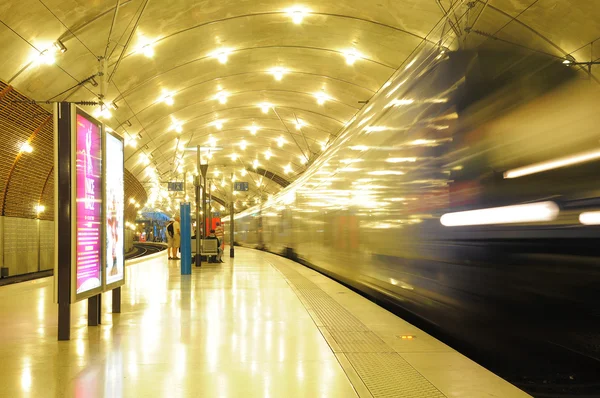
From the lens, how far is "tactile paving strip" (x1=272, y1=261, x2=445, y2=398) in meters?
4.33

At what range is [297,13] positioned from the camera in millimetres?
19953

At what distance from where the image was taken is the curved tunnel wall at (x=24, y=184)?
1689 centimetres

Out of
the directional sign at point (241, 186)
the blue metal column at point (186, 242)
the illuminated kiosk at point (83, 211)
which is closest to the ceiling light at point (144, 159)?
the directional sign at point (241, 186)

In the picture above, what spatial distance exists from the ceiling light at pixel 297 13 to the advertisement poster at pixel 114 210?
1282cm

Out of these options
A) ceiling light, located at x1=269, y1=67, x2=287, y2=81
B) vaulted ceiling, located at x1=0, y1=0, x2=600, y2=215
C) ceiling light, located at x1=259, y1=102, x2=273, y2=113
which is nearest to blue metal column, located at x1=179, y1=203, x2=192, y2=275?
vaulted ceiling, located at x1=0, y1=0, x2=600, y2=215

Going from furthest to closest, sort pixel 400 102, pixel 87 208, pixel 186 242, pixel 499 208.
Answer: pixel 186 242, pixel 400 102, pixel 87 208, pixel 499 208

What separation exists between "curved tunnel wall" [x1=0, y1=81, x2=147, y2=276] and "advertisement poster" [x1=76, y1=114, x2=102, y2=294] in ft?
31.8

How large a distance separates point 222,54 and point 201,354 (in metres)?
19.7

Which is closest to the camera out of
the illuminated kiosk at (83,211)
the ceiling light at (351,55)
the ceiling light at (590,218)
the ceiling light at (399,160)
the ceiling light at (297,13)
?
the ceiling light at (590,218)

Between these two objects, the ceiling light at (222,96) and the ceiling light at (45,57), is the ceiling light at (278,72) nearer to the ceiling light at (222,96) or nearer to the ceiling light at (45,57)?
the ceiling light at (222,96)

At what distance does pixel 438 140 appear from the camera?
5793mm

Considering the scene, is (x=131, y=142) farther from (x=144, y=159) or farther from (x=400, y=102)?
(x=400, y=102)

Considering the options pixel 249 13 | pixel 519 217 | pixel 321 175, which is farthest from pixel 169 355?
pixel 249 13

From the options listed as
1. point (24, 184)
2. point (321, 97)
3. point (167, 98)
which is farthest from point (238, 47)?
point (24, 184)
